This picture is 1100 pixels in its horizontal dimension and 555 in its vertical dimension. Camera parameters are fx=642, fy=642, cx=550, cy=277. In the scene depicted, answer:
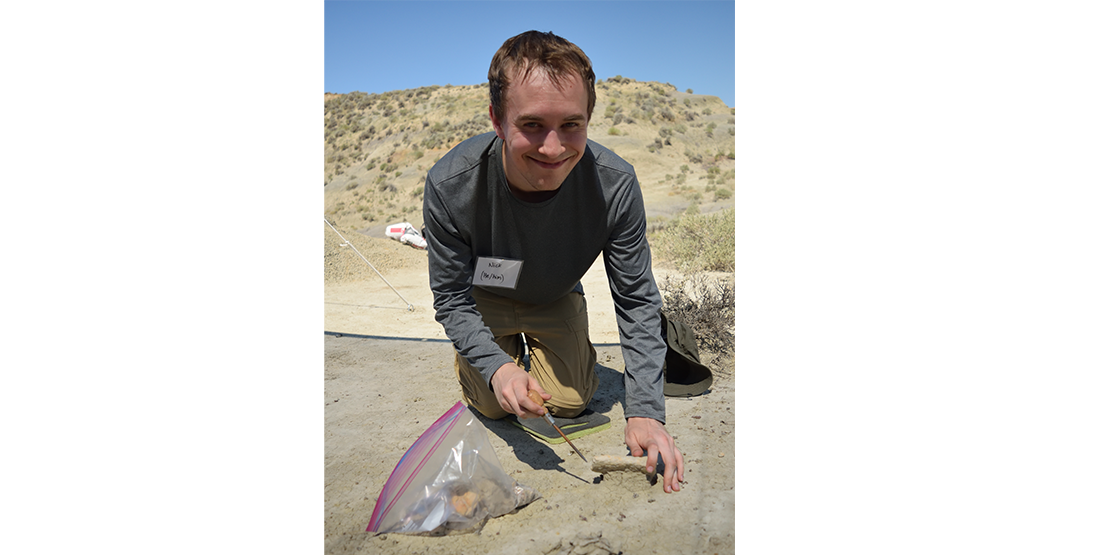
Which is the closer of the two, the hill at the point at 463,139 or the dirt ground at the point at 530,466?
the dirt ground at the point at 530,466

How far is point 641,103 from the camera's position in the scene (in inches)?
994

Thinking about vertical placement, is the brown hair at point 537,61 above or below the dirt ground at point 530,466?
above

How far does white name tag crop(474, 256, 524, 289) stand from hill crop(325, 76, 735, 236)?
32.3ft

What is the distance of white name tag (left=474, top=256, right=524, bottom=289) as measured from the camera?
6.71ft

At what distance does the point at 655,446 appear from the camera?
1.70 m

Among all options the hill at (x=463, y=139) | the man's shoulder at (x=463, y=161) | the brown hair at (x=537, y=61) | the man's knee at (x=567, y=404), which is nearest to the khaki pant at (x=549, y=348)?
the man's knee at (x=567, y=404)

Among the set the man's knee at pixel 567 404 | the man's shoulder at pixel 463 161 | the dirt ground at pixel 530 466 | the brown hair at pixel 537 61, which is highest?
the brown hair at pixel 537 61

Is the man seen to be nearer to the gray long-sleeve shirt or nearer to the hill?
the gray long-sleeve shirt

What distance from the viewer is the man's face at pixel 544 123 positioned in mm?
1475

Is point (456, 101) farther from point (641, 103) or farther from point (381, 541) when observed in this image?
point (381, 541)

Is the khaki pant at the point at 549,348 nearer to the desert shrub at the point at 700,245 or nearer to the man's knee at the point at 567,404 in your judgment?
the man's knee at the point at 567,404

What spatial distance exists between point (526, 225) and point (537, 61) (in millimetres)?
587

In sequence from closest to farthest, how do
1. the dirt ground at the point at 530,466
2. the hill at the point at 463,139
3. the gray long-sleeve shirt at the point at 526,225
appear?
the dirt ground at the point at 530,466, the gray long-sleeve shirt at the point at 526,225, the hill at the point at 463,139

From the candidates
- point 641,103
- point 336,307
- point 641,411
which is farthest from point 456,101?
point 641,411
